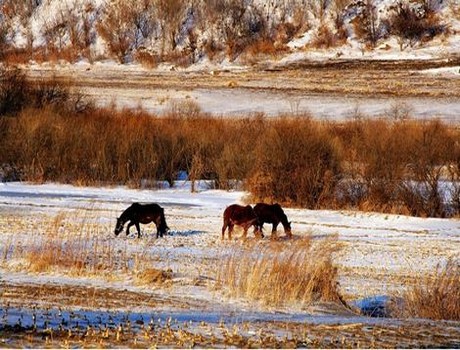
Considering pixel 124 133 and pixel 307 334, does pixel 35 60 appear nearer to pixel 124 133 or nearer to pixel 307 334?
pixel 124 133

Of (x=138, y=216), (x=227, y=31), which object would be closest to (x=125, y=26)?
(x=227, y=31)

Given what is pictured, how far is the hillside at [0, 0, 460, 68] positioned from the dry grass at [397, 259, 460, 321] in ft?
161

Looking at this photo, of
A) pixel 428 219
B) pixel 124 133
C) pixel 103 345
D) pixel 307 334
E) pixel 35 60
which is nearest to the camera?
pixel 103 345

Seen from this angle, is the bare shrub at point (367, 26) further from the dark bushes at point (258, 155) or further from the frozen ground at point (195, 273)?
the frozen ground at point (195, 273)

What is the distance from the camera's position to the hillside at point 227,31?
65125 mm

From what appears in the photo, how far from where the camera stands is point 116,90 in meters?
50.2

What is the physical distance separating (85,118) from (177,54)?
36921 millimetres

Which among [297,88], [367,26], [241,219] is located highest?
[367,26]

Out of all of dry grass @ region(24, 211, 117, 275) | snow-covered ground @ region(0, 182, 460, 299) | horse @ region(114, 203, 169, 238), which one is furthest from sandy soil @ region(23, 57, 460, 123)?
dry grass @ region(24, 211, 117, 275)

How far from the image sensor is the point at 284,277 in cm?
1212

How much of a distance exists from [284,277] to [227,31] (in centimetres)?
5982

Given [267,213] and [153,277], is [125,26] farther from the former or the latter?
[153,277]

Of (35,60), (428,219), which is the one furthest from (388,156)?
(35,60)

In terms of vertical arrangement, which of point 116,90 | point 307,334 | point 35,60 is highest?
point 35,60
